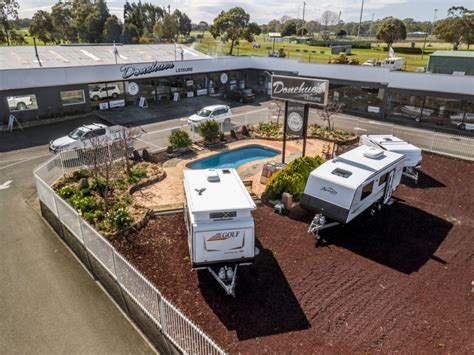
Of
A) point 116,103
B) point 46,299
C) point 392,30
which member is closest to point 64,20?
point 116,103

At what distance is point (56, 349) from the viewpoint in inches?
348

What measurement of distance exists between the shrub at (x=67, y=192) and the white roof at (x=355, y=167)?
10705mm

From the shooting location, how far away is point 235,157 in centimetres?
2284

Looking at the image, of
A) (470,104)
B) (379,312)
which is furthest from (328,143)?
(379,312)

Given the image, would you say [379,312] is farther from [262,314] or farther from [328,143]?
[328,143]

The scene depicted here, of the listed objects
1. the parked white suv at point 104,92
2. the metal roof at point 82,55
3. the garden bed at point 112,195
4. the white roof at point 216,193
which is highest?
the metal roof at point 82,55

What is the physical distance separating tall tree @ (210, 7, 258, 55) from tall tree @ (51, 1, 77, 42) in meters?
43.4

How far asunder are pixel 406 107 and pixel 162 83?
24026 mm

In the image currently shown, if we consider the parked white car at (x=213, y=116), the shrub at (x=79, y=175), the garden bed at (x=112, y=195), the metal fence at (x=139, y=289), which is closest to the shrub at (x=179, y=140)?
the garden bed at (x=112, y=195)

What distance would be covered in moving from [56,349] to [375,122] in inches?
1174

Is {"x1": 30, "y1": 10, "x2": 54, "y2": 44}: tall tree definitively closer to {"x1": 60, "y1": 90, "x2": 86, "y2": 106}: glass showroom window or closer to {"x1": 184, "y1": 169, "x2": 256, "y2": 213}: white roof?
{"x1": 60, "y1": 90, "x2": 86, "y2": 106}: glass showroom window

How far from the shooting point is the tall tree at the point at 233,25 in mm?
58172

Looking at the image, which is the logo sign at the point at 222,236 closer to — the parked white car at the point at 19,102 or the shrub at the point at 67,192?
the shrub at the point at 67,192

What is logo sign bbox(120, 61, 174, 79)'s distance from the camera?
31.2m
